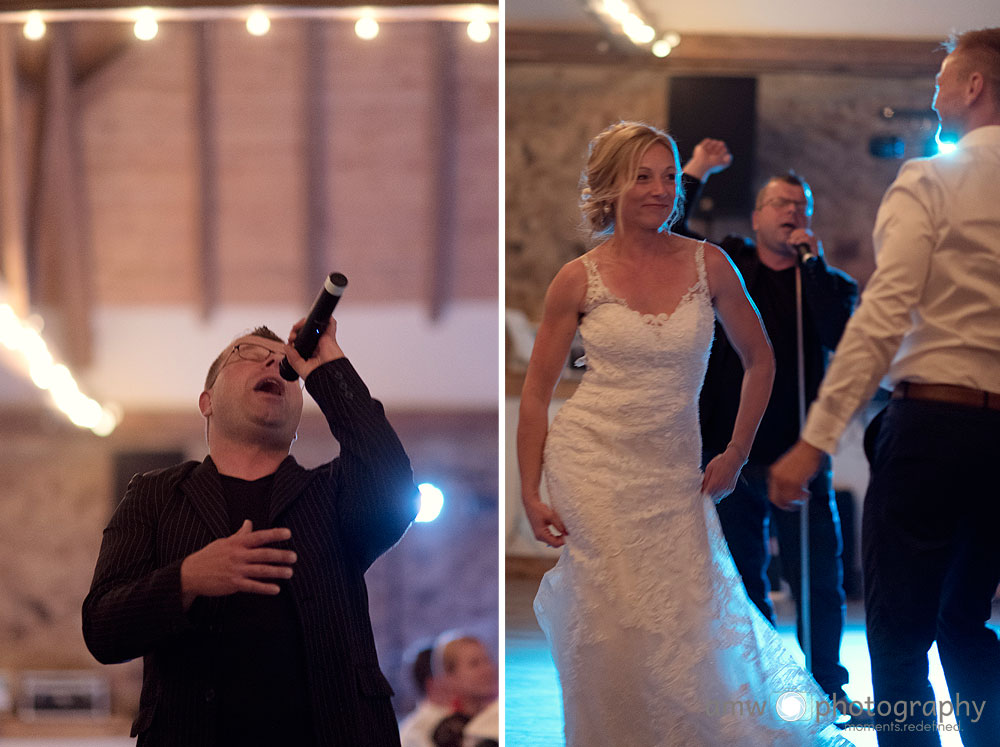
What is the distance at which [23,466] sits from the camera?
3.95 metres

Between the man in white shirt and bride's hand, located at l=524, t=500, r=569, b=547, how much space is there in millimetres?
598

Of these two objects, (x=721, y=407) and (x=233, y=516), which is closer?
(x=233, y=516)

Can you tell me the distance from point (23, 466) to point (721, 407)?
2.60m

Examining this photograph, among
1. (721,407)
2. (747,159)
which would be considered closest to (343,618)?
(721,407)

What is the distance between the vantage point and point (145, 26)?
152 inches

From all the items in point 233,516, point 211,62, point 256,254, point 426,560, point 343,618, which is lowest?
point 426,560

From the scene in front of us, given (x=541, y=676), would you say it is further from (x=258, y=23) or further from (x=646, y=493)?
(x=258, y=23)

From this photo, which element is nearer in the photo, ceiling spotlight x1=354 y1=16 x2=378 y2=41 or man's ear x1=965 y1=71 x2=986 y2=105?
man's ear x1=965 y1=71 x2=986 y2=105

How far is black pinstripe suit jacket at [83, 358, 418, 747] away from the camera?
1891 mm

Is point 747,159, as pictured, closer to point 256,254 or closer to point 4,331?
point 256,254

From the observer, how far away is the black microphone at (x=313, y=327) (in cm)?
192

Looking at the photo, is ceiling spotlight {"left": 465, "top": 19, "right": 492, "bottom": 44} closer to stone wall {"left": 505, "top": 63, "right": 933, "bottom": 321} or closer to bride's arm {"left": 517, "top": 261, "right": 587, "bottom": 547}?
stone wall {"left": 505, "top": 63, "right": 933, "bottom": 321}

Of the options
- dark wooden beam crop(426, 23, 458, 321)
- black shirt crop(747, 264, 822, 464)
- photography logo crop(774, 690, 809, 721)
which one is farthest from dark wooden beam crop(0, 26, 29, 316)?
photography logo crop(774, 690, 809, 721)

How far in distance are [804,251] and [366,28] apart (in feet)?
5.92
